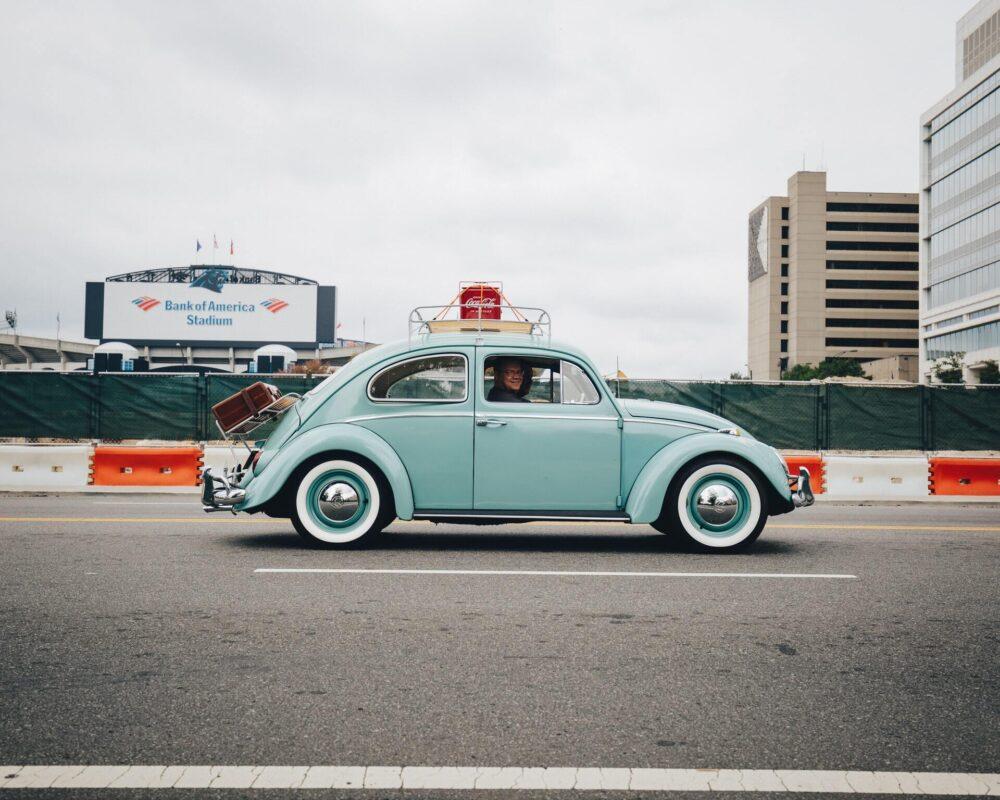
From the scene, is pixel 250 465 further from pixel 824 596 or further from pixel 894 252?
pixel 894 252

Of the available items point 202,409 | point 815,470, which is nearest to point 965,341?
point 815,470

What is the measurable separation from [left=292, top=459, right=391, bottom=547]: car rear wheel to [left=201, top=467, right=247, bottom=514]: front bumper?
576 millimetres

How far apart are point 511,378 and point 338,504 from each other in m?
1.81

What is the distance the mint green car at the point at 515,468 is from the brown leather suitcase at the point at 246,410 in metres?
0.43

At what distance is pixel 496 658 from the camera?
4109mm

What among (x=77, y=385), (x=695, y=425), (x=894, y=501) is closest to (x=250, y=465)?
(x=695, y=425)

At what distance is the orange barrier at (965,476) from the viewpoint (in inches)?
519

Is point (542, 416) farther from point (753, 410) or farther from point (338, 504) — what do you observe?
point (753, 410)

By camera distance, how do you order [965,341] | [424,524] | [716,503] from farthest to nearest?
[965,341], [424,524], [716,503]

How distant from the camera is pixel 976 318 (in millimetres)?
78875

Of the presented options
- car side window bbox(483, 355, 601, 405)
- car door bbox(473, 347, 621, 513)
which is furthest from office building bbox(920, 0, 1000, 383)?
car door bbox(473, 347, 621, 513)

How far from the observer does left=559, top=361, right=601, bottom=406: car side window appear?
7.32 m

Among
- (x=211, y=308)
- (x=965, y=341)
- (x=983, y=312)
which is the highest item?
(x=211, y=308)

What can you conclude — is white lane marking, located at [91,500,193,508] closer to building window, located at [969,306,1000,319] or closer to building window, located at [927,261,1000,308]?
building window, located at [969,306,1000,319]
